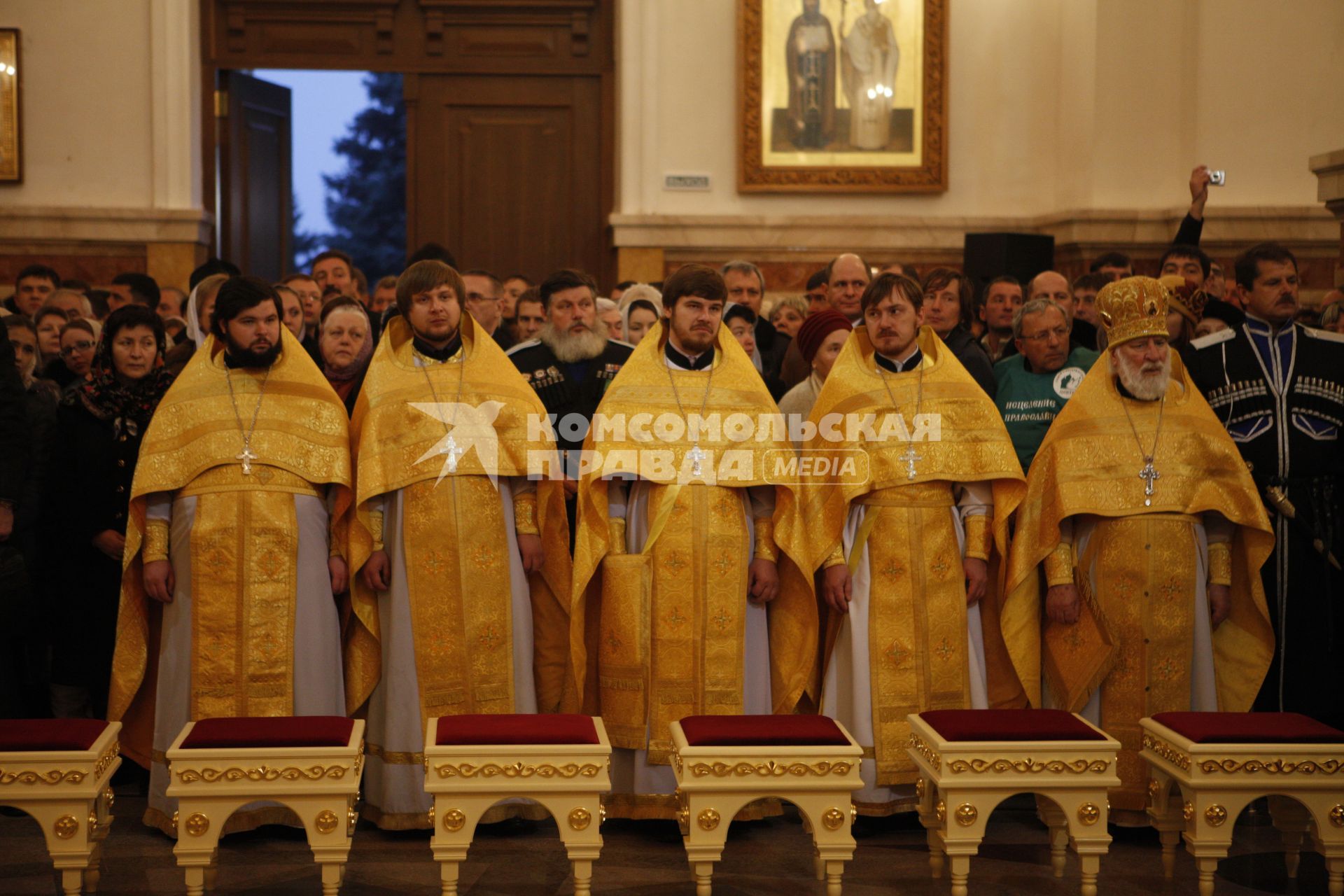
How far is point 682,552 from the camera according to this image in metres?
5.00

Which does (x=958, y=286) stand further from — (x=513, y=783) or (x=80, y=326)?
(x=80, y=326)

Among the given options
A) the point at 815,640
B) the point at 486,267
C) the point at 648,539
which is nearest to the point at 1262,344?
the point at 815,640

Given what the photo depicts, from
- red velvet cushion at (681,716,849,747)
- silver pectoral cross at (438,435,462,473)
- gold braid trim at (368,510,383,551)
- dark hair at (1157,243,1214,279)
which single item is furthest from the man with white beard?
dark hair at (1157,243,1214,279)

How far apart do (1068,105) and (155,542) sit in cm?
715

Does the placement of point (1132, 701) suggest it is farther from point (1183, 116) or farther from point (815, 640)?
point (1183, 116)

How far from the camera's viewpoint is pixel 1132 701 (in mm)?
5035

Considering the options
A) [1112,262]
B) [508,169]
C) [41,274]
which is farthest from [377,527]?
[508,169]

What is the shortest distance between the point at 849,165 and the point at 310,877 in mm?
6823

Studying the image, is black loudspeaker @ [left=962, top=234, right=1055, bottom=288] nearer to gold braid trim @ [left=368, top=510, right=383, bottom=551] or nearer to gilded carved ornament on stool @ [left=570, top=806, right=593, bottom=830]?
gold braid trim @ [left=368, top=510, right=383, bottom=551]

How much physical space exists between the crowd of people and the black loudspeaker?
274 centimetres

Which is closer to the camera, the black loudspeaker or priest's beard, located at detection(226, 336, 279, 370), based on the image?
priest's beard, located at detection(226, 336, 279, 370)

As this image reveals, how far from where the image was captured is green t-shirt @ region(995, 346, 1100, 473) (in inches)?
221

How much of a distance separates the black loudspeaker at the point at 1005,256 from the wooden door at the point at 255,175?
521cm

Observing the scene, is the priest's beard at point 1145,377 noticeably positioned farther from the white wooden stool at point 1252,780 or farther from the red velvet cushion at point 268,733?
the red velvet cushion at point 268,733
